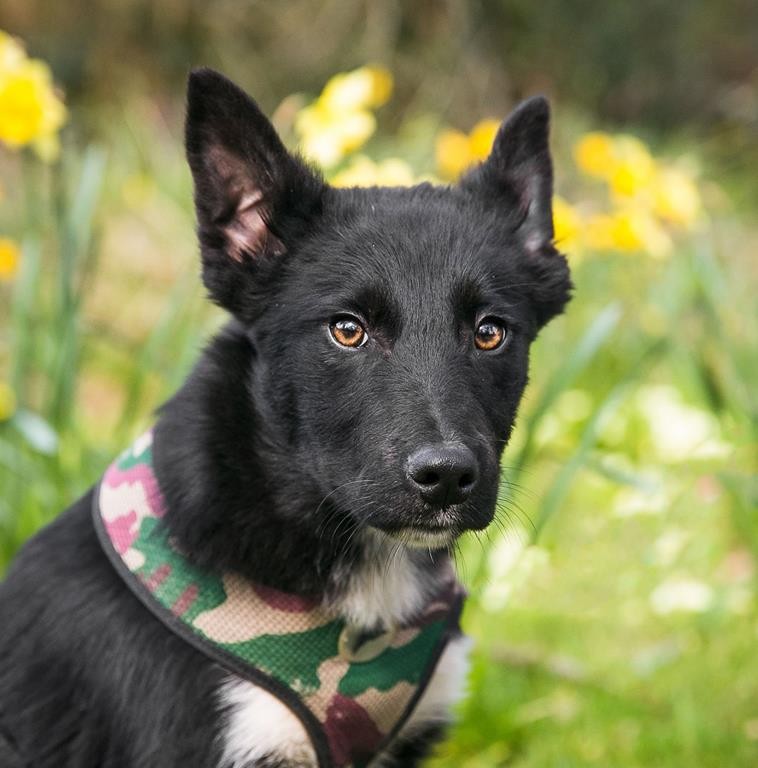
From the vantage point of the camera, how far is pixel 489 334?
244 cm

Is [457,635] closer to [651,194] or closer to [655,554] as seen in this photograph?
[655,554]

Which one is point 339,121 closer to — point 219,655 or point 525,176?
point 525,176

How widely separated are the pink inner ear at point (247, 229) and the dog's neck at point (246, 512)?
20 cm

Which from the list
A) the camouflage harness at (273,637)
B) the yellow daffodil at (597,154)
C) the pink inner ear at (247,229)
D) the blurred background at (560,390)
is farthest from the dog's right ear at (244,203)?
the yellow daffodil at (597,154)

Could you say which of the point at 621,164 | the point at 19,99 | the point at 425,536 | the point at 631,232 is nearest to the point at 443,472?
the point at 425,536

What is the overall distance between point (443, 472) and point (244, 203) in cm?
82

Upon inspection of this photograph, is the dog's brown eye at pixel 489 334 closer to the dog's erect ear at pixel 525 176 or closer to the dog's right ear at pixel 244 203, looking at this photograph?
the dog's erect ear at pixel 525 176

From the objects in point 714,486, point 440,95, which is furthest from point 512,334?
point 440,95

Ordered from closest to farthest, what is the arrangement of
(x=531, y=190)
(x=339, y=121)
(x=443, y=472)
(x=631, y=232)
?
(x=443, y=472) < (x=531, y=190) < (x=339, y=121) < (x=631, y=232)

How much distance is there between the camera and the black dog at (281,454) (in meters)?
2.22

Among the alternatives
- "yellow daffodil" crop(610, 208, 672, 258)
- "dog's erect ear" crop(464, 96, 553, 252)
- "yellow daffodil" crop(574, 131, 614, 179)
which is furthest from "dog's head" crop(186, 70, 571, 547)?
"yellow daffodil" crop(574, 131, 614, 179)

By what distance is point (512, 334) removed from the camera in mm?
2482

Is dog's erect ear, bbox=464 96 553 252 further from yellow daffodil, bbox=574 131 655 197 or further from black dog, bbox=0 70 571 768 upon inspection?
yellow daffodil, bbox=574 131 655 197

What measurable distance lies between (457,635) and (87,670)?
877mm
